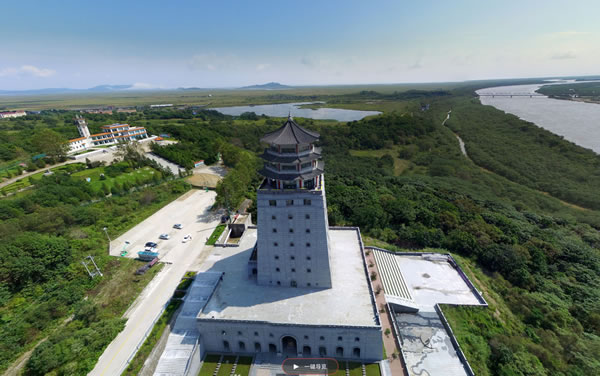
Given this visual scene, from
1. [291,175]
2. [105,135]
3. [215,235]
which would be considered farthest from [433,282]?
[105,135]

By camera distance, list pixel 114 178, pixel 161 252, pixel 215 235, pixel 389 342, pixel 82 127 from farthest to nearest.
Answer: pixel 82 127
pixel 114 178
pixel 215 235
pixel 161 252
pixel 389 342

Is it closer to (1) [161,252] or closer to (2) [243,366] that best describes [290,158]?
(2) [243,366]

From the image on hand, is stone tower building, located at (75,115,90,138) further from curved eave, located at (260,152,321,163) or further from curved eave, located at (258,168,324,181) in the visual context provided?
curved eave, located at (258,168,324,181)

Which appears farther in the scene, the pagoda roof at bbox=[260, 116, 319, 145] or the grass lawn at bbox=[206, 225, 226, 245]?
the grass lawn at bbox=[206, 225, 226, 245]

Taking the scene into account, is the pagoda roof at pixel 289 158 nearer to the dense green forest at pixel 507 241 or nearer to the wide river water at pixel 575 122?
the dense green forest at pixel 507 241

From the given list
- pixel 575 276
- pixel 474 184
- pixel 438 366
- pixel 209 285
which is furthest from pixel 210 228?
pixel 474 184

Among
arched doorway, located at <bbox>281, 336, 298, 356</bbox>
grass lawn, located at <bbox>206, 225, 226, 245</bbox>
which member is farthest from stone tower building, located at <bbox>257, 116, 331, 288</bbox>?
grass lawn, located at <bbox>206, 225, 226, 245</bbox>

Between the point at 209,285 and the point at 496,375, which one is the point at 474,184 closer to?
the point at 496,375
